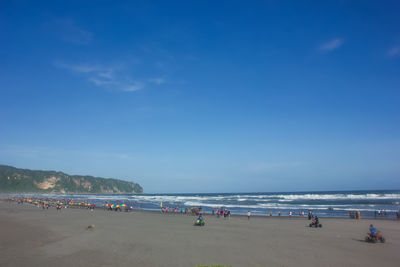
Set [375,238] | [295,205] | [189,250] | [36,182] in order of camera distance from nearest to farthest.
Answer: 1. [189,250]
2. [375,238]
3. [295,205]
4. [36,182]

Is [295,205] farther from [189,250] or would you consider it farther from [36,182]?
[36,182]

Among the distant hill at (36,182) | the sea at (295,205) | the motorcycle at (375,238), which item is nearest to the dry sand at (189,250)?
the motorcycle at (375,238)

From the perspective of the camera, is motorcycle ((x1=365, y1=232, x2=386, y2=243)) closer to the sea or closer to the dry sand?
the dry sand

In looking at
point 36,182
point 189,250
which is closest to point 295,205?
point 189,250

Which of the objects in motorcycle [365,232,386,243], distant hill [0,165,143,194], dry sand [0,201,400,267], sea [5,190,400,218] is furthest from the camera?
distant hill [0,165,143,194]

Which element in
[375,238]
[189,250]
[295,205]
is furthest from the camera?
[295,205]

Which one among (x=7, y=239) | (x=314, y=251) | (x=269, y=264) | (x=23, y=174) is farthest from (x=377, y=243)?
(x=23, y=174)

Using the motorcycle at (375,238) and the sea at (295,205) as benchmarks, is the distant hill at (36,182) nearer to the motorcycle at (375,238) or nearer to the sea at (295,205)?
the sea at (295,205)

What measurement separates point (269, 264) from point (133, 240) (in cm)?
920

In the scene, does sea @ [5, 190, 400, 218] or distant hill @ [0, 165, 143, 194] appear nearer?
sea @ [5, 190, 400, 218]

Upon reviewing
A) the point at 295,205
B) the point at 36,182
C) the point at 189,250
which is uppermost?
the point at 189,250

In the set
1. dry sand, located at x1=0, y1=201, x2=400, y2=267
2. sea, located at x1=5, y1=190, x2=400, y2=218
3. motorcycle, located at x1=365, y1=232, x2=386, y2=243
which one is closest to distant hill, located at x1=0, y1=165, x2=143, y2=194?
sea, located at x1=5, y1=190, x2=400, y2=218

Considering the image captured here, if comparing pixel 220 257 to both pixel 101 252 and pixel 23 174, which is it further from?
pixel 23 174

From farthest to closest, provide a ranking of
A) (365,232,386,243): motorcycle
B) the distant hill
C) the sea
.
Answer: the distant hill < the sea < (365,232,386,243): motorcycle
